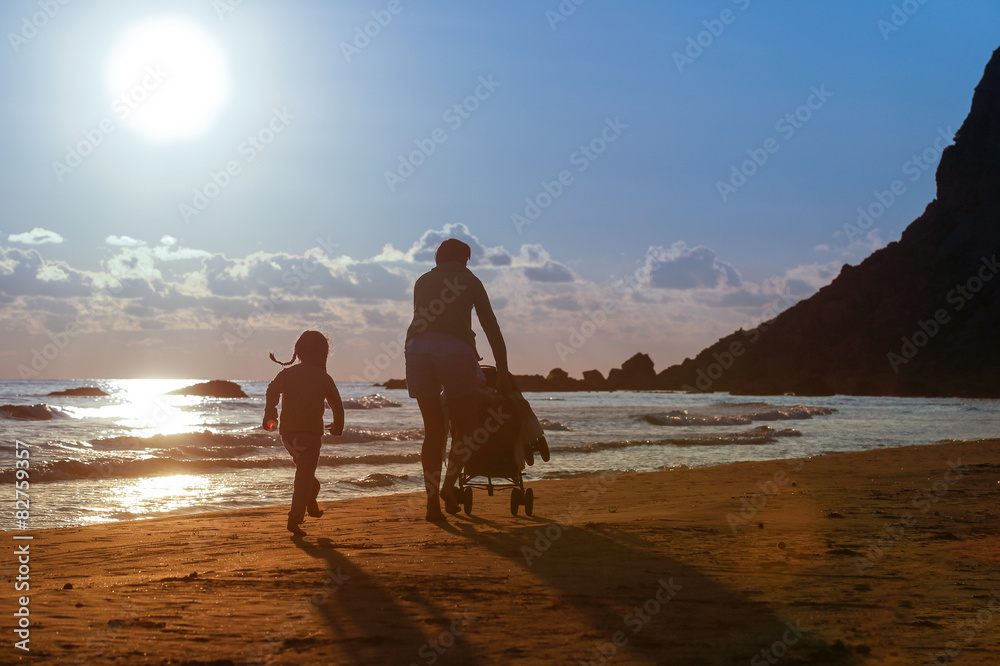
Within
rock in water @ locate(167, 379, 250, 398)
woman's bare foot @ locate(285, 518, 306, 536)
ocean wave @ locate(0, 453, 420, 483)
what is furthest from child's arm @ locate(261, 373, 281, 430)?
rock in water @ locate(167, 379, 250, 398)

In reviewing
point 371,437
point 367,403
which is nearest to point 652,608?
point 371,437

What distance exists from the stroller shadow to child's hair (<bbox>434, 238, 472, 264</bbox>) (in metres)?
2.83

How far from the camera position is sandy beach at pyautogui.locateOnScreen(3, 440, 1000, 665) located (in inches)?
105

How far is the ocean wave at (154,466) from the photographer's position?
11.0 m

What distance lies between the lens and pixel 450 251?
615 cm

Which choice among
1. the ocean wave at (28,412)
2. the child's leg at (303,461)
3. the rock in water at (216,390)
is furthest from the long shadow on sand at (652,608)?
the rock in water at (216,390)

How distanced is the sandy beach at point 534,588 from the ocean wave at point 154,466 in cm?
513

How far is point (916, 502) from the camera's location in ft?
23.7

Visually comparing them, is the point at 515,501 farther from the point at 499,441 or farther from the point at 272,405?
the point at 272,405

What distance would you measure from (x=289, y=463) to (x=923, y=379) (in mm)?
89543

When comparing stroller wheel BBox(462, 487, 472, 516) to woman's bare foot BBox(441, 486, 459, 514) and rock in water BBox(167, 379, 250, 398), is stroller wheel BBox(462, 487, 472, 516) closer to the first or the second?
woman's bare foot BBox(441, 486, 459, 514)

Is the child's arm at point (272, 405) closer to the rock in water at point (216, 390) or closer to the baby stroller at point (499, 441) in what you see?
the baby stroller at point (499, 441)

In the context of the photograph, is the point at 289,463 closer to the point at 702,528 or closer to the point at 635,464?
the point at 635,464

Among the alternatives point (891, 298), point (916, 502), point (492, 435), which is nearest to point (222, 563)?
point (492, 435)
